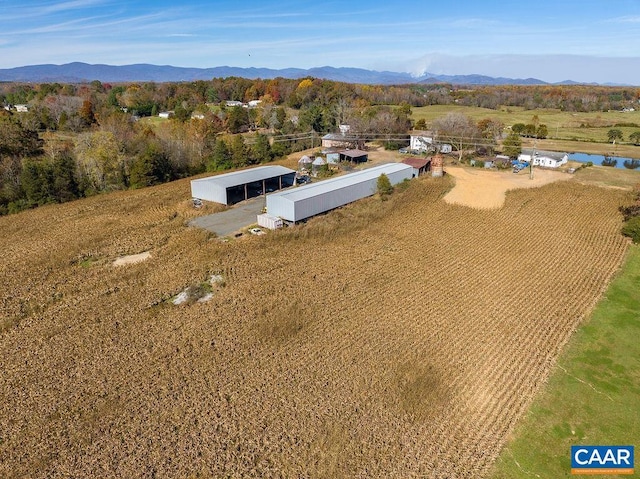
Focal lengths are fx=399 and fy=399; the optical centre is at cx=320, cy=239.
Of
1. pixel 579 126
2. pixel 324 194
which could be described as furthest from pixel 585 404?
pixel 579 126

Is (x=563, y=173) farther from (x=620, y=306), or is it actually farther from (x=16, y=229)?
(x=16, y=229)

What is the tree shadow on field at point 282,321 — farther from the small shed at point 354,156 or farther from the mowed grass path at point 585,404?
the small shed at point 354,156

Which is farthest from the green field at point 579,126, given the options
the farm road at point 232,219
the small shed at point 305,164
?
the farm road at point 232,219

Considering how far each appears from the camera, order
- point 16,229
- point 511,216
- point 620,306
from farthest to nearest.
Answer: point 511,216 < point 16,229 < point 620,306

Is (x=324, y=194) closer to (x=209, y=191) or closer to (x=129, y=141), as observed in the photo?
(x=209, y=191)

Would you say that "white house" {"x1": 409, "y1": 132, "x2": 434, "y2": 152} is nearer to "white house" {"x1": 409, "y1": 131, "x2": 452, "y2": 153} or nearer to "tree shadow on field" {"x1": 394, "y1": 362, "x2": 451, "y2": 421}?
"white house" {"x1": 409, "y1": 131, "x2": 452, "y2": 153}

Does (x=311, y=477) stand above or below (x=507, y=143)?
below

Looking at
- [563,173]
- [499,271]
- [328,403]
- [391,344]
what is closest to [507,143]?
[563,173]
